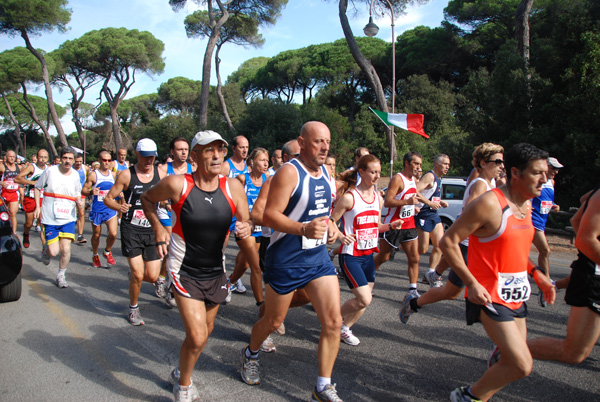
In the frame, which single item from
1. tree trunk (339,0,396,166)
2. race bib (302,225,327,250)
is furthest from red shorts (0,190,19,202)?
tree trunk (339,0,396,166)

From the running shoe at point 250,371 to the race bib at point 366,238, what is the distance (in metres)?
1.42

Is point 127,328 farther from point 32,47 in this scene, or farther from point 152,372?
point 32,47

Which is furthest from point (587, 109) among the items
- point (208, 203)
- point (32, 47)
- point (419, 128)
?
point (32, 47)

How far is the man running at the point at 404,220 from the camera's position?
5.54 metres

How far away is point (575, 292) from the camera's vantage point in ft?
9.71

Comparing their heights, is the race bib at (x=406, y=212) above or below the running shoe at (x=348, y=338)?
above

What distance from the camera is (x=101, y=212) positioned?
7750 millimetres

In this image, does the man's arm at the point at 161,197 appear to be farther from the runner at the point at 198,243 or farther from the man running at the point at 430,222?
the man running at the point at 430,222

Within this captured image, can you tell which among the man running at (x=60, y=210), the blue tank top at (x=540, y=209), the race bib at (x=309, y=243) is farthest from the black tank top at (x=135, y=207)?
the blue tank top at (x=540, y=209)

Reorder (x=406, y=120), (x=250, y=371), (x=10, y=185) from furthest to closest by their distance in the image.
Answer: (x=406, y=120)
(x=10, y=185)
(x=250, y=371)

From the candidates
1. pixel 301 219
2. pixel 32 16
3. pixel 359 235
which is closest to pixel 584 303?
pixel 359 235

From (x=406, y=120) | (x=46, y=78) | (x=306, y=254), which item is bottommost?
(x=306, y=254)

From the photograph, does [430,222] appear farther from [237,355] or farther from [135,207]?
[135,207]

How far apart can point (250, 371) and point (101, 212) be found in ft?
18.2
